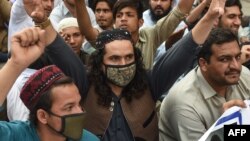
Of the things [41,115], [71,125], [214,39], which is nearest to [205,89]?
[214,39]

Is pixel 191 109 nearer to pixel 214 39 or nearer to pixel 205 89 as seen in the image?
pixel 205 89

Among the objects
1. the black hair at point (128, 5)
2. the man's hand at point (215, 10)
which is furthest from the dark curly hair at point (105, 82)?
the black hair at point (128, 5)

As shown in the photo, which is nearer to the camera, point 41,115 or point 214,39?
point 41,115

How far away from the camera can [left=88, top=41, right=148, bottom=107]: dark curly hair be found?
10.4 feet

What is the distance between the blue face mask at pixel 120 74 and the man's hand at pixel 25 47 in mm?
809

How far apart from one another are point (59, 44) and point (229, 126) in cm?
101

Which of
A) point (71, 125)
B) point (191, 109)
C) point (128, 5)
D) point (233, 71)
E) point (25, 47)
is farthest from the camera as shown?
point (128, 5)

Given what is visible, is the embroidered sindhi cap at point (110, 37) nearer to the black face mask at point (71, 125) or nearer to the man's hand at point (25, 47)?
the black face mask at point (71, 125)

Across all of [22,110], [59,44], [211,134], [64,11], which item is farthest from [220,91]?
[64,11]

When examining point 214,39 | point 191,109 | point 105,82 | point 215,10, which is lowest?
point 191,109

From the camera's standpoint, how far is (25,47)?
2385 millimetres

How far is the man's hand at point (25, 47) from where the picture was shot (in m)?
2.35

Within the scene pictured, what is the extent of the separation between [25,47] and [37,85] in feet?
1.30

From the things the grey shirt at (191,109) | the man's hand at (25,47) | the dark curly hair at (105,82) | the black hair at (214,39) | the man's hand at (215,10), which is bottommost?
the grey shirt at (191,109)
